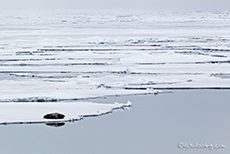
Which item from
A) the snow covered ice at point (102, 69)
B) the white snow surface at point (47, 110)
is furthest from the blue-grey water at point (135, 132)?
the snow covered ice at point (102, 69)

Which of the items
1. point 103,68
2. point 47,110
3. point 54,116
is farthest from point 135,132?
point 103,68

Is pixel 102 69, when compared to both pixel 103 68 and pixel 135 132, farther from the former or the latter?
pixel 135 132

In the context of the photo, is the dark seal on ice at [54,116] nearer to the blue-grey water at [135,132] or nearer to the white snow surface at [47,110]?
the white snow surface at [47,110]

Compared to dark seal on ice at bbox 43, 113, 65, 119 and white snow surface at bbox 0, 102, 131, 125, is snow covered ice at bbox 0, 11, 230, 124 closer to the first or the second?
white snow surface at bbox 0, 102, 131, 125

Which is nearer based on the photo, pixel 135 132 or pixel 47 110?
pixel 135 132

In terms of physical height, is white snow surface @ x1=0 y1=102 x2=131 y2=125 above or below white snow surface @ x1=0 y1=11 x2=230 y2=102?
below

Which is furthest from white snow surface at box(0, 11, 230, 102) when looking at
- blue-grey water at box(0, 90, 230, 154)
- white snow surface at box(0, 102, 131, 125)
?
blue-grey water at box(0, 90, 230, 154)

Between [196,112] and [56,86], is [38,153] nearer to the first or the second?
[196,112]

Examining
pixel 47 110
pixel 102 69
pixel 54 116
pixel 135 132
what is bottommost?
pixel 135 132

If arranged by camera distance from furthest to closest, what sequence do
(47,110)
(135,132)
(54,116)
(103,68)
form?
(103,68) < (47,110) < (54,116) < (135,132)
